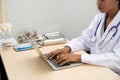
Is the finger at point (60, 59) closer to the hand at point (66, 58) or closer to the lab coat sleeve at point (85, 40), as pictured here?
the hand at point (66, 58)

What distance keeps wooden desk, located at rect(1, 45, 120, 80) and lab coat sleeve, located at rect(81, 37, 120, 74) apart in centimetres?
4

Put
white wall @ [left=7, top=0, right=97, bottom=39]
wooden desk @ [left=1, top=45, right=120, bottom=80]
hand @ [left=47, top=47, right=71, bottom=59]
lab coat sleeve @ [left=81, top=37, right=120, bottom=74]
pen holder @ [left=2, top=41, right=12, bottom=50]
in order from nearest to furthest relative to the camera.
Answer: wooden desk @ [left=1, top=45, right=120, bottom=80]
lab coat sleeve @ [left=81, top=37, right=120, bottom=74]
hand @ [left=47, top=47, right=71, bottom=59]
pen holder @ [left=2, top=41, right=12, bottom=50]
white wall @ [left=7, top=0, right=97, bottom=39]

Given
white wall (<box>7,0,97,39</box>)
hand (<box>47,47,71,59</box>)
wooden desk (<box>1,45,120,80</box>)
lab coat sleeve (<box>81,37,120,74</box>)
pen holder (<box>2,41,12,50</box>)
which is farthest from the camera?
white wall (<box>7,0,97,39</box>)

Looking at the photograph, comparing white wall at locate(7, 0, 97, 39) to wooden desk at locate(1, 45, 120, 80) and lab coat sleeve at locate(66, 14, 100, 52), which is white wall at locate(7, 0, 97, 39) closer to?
lab coat sleeve at locate(66, 14, 100, 52)

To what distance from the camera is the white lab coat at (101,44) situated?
1.46 meters

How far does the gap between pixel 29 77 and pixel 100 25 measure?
0.77 meters

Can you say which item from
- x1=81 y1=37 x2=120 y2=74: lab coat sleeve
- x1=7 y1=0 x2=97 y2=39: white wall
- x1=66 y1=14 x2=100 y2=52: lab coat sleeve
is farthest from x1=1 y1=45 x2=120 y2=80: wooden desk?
x1=7 y1=0 x2=97 y2=39: white wall

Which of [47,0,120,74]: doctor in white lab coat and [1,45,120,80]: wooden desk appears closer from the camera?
[1,45,120,80]: wooden desk

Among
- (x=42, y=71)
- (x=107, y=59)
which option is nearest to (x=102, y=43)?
(x=107, y=59)

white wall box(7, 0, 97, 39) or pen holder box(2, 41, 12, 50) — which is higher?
white wall box(7, 0, 97, 39)

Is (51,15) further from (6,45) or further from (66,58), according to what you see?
(66,58)

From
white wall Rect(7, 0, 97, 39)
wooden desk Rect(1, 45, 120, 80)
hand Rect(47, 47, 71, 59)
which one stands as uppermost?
white wall Rect(7, 0, 97, 39)

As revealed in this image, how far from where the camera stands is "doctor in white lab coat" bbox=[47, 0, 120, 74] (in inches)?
57.9

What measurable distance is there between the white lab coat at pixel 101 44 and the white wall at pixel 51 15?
0.41 m
